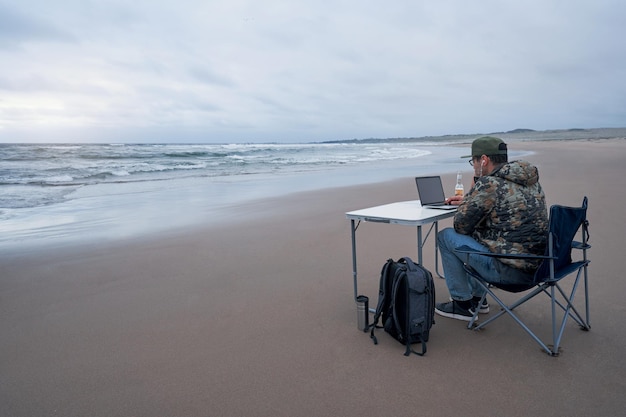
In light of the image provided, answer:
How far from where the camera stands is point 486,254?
2.80m

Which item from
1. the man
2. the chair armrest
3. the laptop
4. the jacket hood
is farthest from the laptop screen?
the jacket hood

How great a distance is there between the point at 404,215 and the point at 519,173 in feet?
2.82

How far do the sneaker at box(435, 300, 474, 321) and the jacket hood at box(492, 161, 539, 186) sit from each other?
110 cm

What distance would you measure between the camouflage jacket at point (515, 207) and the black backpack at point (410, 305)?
21.3 inches

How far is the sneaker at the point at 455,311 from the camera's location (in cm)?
337

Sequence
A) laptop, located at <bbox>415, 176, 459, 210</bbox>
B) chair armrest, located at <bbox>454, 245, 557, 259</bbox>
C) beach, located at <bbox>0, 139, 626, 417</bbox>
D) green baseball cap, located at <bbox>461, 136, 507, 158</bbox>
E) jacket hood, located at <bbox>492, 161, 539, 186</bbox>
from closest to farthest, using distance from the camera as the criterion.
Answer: beach, located at <bbox>0, 139, 626, 417</bbox>, chair armrest, located at <bbox>454, 245, 557, 259</bbox>, jacket hood, located at <bbox>492, 161, 539, 186</bbox>, green baseball cap, located at <bbox>461, 136, 507, 158</bbox>, laptop, located at <bbox>415, 176, 459, 210</bbox>

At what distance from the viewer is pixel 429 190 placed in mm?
3807

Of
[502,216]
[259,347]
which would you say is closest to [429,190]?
[502,216]

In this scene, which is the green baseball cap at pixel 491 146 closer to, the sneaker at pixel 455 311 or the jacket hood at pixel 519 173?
the jacket hood at pixel 519 173

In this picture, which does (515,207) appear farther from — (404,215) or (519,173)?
(404,215)

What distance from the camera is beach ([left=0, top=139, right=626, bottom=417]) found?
2.39m

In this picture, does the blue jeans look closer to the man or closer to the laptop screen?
the man

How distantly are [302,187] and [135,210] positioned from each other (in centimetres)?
493

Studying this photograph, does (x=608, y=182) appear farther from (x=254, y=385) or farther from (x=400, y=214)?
(x=254, y=385)
